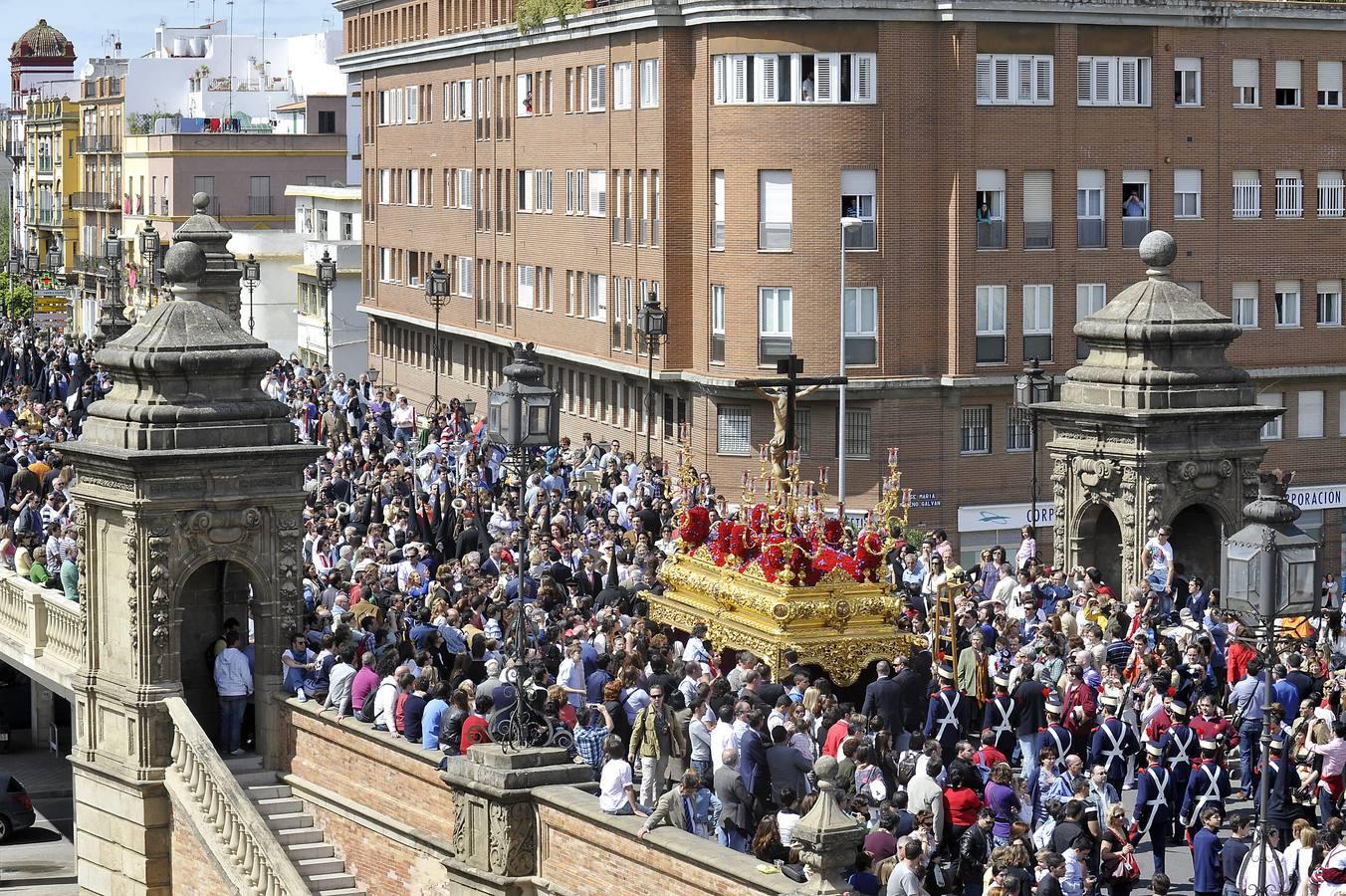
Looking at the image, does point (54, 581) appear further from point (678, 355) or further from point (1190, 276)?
point (1190, 276)

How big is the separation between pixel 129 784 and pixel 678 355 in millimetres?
31233

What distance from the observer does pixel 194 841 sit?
1044 inches

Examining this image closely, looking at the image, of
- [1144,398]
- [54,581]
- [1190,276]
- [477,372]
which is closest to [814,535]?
[1144,398]

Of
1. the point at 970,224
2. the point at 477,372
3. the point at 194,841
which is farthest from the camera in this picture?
the point at 477,372

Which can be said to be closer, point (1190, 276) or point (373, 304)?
point (1190, 276)

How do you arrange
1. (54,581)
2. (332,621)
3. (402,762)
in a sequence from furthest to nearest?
(54,581)
(332,621)
(402,762)

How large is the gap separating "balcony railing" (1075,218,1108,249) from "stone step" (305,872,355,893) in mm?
33091

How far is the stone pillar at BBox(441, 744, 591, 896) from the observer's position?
22.5 meters

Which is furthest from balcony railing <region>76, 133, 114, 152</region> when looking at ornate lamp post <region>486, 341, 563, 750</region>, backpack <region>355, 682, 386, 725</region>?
ornate lamp post <region>486, 341, 563, 750</region>

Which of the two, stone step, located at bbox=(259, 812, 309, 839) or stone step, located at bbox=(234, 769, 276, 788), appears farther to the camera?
stone step, located at bbox=(234, 769, 276, 788)

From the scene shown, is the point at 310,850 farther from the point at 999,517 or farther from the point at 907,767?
the point at 999,517

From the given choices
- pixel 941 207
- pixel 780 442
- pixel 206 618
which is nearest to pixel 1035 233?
pixel 941 207

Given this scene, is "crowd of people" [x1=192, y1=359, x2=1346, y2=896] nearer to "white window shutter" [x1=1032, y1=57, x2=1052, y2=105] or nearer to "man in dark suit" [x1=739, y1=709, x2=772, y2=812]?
"man in dark suit" [x1=739, y1=709, x2=772, y2=812]

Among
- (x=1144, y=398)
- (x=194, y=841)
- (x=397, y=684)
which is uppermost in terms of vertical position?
(x=1144, y=398)
